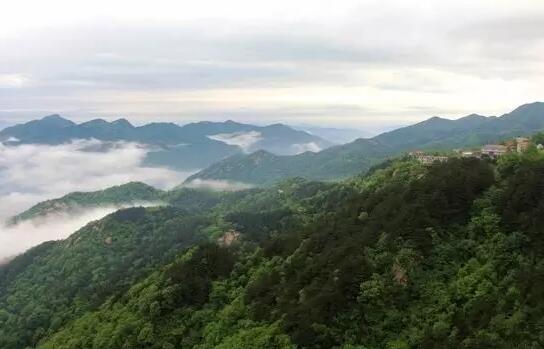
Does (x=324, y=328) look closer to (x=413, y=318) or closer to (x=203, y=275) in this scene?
(x=413, y=318)

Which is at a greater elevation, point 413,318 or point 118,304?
point 413,318

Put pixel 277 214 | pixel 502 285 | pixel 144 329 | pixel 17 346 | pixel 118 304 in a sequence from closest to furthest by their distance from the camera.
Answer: pixel 502 285 < pixel 144 329 < pixel 118 304 < pixel 17 346 < pixel 277 214

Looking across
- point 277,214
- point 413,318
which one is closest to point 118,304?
point 413,318

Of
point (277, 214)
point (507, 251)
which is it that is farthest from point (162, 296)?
point (277, 214)

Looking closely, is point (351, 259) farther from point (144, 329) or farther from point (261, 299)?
point (144, 329)

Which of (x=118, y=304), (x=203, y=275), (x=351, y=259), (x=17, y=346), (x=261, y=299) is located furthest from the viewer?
(x=17, y=346)

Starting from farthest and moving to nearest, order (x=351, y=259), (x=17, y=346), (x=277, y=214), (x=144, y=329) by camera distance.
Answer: (x=277, y=214)
(x=17, y=346)
(x=144, y=329)
(x=351, y=259)

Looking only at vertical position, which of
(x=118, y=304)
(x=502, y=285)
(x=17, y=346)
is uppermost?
(x=502, y=285)

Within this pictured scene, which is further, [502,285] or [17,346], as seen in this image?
[17,346]

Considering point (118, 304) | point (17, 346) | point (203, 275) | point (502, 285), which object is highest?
point (502, 285)
